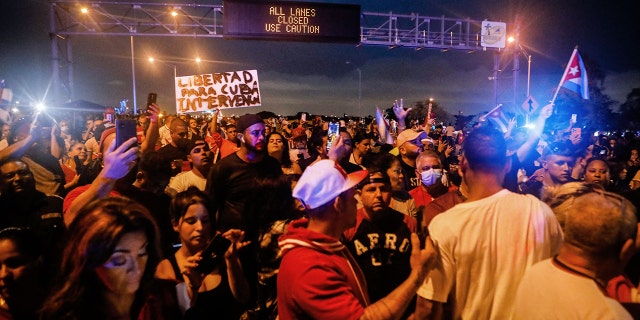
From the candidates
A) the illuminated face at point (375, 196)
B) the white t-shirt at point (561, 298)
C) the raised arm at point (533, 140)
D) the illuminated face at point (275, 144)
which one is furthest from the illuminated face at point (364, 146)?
the white t-shirt at point (561, 298)

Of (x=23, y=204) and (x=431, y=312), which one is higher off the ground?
(x=23, y=204)

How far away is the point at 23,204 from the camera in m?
3.93

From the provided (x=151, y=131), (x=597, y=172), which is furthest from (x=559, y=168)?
(x=151, y=131)

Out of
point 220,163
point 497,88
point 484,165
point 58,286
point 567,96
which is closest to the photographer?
point 58,286

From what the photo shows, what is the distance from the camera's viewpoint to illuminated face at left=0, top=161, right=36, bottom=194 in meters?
3.94

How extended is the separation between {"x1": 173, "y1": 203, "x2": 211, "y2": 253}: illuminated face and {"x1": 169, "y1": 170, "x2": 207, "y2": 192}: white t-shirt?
2.50m

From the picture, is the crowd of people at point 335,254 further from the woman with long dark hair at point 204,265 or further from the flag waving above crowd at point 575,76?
the flag waving above crowd at point 575,76

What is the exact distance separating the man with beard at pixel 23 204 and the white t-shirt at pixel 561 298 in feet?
11.6

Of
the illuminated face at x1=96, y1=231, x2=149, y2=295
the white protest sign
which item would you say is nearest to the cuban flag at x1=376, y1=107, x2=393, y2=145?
the white protest sign

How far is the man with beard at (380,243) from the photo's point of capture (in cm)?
347

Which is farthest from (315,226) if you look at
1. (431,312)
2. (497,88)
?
(497,88)

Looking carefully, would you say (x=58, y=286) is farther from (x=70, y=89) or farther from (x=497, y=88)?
(x=497, y=88)

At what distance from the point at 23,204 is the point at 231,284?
81.3 inches

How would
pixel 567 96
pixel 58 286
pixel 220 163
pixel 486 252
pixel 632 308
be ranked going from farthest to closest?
pixel 567 96 → pixel 220 163 → pixel 486 252 → pixel 632 308 → pixel 58 286
